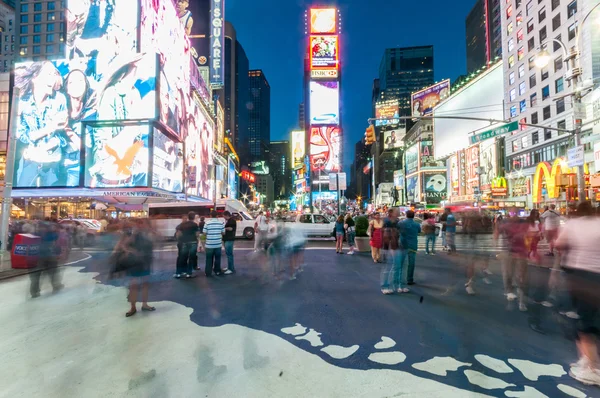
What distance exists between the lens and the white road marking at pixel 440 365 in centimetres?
392

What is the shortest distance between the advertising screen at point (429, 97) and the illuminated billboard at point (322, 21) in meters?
29.6

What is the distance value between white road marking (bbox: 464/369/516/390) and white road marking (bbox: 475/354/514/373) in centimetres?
26

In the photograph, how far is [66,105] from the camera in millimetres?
39156

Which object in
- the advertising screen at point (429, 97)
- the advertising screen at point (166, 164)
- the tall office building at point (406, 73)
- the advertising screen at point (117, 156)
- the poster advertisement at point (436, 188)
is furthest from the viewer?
the tall office building at point (406, 73)

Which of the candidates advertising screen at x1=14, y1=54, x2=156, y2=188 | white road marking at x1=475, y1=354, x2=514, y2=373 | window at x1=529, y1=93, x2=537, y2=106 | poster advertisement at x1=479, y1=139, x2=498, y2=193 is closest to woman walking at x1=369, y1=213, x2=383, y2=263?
white road marking at x1=475, y1=354, x2=514, y2=373

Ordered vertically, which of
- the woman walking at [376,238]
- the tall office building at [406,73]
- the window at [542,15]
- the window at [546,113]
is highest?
the tall office building at [406,73]

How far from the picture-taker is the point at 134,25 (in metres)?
38.7

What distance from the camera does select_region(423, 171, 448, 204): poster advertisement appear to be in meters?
77.6

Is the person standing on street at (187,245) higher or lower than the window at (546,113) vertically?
lower

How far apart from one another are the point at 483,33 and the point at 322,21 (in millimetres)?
53279

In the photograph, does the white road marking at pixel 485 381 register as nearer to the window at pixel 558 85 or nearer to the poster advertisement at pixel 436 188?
the window at pixel 558 85

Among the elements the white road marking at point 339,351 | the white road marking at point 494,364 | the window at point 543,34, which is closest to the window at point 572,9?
the window at point 543,34

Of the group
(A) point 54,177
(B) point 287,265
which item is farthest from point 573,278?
(A) point 54,177

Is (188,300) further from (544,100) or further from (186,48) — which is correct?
(186,48)
